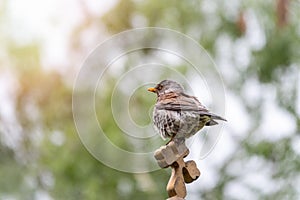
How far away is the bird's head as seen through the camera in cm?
300

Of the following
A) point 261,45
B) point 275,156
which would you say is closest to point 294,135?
point 275,156

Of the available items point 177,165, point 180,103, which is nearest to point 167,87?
point 180,103

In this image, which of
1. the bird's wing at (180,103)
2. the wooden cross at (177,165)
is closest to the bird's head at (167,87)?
the bird's wing at (180,103)

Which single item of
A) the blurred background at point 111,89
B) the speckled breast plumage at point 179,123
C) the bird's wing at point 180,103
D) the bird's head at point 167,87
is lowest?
the speckled breast plumage at point 179,123

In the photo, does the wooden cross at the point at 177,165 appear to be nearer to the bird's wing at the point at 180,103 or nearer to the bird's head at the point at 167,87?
the bird's wing at the point at 180,103

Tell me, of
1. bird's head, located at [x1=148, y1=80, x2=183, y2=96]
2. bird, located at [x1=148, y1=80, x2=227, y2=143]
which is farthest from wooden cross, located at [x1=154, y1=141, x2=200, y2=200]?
bird's head, located at [x1=148, y1=80, x2=183, y2=96]

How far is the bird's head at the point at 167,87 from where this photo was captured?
9.84ft

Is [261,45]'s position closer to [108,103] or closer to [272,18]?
[272,18]

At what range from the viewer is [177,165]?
2873 mm

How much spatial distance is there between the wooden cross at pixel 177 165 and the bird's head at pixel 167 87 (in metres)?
0.24

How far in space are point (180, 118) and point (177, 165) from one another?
0.18 meters

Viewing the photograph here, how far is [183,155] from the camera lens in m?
2.88

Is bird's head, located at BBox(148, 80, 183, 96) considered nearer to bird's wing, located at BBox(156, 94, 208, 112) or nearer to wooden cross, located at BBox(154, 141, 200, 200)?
bird's wing, located at BBox(156, 94, 208, 112)

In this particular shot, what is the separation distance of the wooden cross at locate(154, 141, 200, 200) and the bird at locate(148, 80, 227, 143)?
0.14ft
